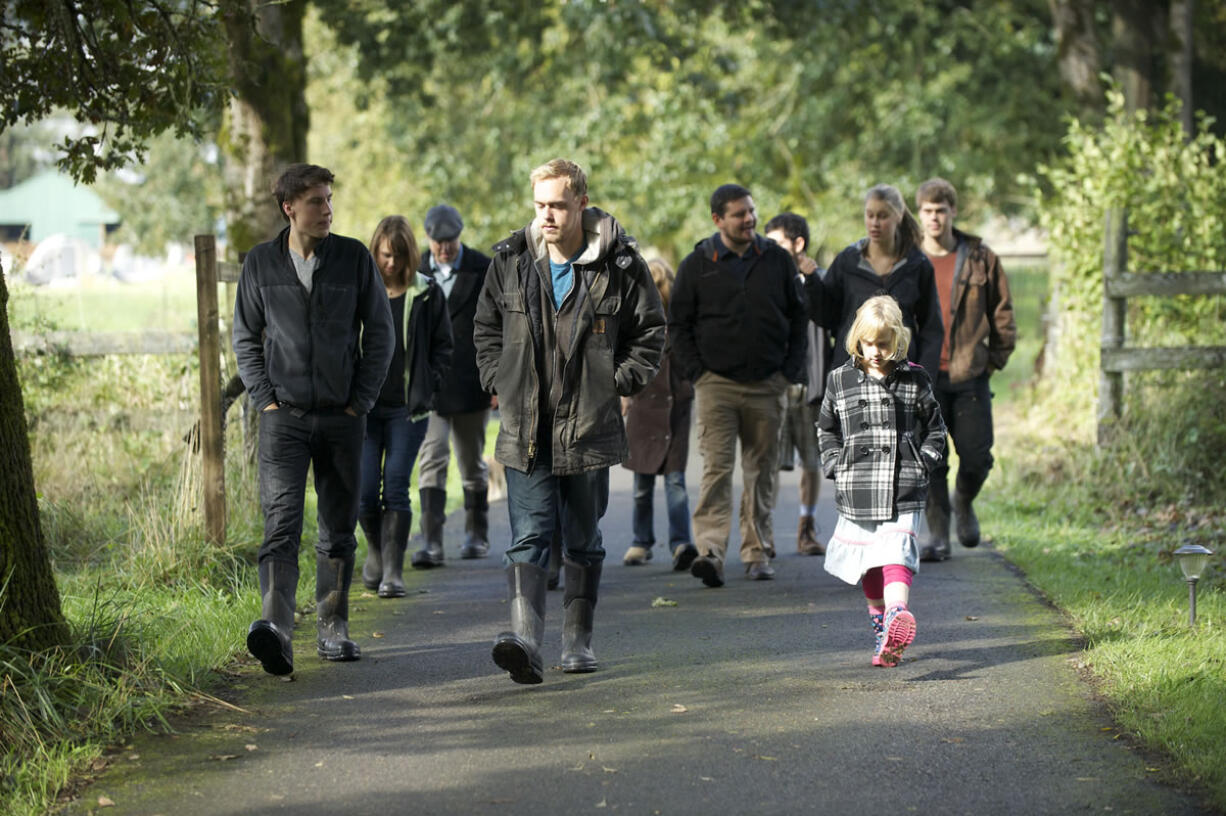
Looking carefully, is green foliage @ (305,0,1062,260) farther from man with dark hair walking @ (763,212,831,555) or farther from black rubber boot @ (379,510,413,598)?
black rubber boot @ (379,510,413,598)

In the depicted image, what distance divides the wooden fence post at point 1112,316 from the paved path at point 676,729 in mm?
4468

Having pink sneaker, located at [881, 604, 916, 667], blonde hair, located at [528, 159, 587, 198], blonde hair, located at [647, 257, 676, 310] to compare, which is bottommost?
pink sneaker, located at [881, 604, 916, 667]

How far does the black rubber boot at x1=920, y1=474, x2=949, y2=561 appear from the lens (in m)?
9.80

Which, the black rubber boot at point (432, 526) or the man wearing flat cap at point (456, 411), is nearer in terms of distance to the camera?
the man wearing flat cap at point (456, 411)

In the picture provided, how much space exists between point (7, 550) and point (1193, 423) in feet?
28.7

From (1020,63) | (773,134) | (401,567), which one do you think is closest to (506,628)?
Answer: (401,567)

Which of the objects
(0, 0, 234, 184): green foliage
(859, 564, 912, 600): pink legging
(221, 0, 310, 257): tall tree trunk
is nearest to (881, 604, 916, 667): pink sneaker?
(859, 564, 912, 600): pink legging

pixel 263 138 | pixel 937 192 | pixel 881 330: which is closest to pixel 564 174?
pixel 881 330

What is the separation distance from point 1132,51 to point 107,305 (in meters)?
13.2

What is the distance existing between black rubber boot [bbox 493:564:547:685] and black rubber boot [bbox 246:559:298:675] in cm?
88

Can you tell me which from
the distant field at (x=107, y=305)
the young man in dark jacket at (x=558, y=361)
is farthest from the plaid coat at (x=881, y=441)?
the distant field at (x=107, y=305)

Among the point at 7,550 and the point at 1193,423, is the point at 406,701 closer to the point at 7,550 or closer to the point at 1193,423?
the point at 7,550

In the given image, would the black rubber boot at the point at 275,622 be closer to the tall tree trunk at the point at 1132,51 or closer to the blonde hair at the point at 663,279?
the blonde hair at the point at 663,279

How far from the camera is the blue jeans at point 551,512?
6.56 m
